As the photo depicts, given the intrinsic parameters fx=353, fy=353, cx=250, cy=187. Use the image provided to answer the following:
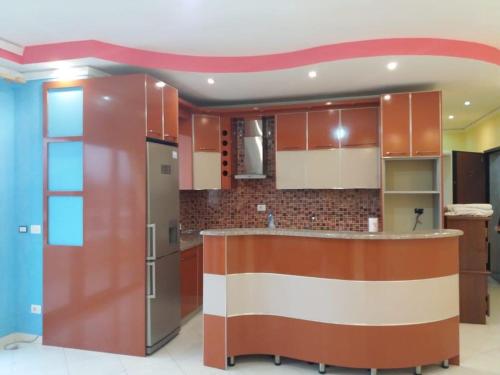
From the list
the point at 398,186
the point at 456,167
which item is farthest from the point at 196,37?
the point at 456,167

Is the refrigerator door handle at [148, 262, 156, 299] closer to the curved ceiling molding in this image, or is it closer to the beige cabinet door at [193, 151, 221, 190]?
the beige cabinet door at [193, 151, 221, 190]

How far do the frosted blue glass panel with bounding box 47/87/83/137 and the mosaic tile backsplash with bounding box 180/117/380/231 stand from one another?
5.86 ft

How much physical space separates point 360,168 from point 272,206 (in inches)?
Answer: 52.6

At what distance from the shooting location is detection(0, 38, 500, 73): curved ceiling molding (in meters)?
3.17

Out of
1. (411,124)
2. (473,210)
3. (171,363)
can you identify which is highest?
(411,124)

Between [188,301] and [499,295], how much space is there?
442 centimetres

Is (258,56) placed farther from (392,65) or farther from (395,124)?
(395,124)

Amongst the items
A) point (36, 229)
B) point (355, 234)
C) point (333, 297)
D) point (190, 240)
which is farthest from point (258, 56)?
point (36, 229)

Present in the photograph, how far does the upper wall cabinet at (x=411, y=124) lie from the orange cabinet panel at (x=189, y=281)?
2609 millimetres

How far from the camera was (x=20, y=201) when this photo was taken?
3.66 metres

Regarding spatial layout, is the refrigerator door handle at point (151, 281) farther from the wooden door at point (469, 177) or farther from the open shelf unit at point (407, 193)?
the wooden door at point (469, 177)

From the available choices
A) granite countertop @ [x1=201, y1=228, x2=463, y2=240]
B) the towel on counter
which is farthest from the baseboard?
the towel on counter

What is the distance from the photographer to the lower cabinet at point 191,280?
13.1ft

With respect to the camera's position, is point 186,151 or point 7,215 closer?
point 7,215
